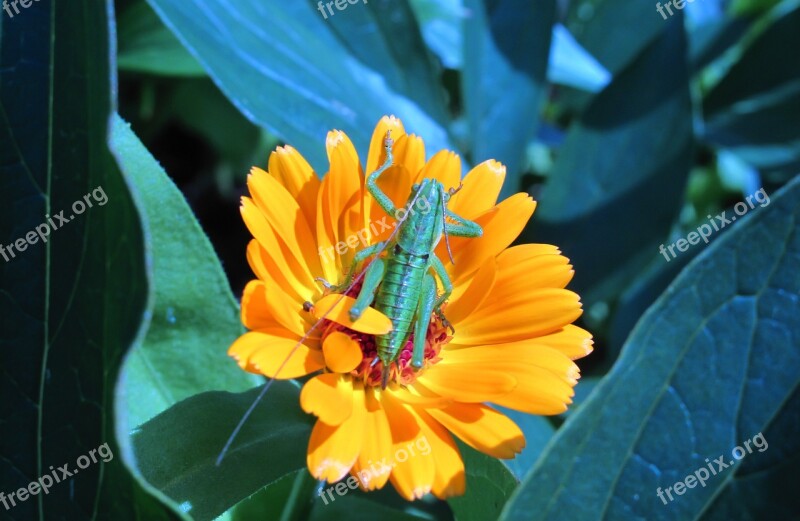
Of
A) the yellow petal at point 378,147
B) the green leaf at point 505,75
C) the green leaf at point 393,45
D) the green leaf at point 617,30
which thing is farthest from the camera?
the green leaf at point 617,30

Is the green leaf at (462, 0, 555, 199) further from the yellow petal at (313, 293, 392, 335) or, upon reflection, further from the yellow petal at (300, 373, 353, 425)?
the yellow petal at (300, 373, 353, 425)

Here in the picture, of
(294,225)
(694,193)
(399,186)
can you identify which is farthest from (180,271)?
(694,193)

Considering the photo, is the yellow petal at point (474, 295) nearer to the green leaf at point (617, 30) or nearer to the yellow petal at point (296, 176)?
the yellow petal at point (296, 176)

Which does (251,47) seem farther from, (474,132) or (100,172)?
(100,172)

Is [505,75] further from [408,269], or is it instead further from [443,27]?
[408,269]

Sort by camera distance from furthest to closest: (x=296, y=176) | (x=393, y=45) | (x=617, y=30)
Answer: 1. (x=617, y=30)
2. (x=393, y=45)
3. (x=296, y=176)

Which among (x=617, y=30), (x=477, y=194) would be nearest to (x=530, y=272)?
(x=477, y=194)

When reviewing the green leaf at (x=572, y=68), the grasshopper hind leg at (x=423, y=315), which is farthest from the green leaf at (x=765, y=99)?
the grasshopper hind leg at (x=423, y=315)
